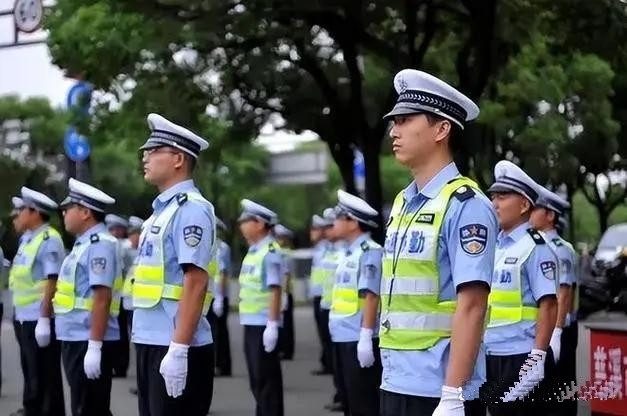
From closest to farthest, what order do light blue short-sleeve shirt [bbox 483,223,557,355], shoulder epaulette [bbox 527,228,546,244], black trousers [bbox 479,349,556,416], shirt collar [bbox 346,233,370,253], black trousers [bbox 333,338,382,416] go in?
black trousers [bbox 479,349,556,416] → light blue short-sleeve shirt [bbox 483,223,557,355] → shoulder epaulette [bbox 527,228,546,244] → black trousers [bbox 333,338,382,416] → shirt collar [bbox 346,233,370,253]

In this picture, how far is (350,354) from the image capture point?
29.9 ft

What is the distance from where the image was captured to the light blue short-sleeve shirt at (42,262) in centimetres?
936

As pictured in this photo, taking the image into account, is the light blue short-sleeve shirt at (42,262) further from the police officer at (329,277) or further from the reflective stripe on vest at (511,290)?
the reflective stripe on vest at (511,290)

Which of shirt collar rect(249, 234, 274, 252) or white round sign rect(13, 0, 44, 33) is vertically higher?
white round sign rect(13, 0, 44, 33)

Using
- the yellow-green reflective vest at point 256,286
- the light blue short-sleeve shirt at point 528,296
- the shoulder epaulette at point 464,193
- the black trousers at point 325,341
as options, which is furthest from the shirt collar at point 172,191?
the black trousers at point 325,341

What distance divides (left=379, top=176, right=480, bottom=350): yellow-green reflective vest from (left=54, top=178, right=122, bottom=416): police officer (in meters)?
3.34

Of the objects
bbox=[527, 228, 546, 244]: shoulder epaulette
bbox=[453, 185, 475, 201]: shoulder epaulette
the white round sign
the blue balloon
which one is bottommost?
bbox=[453, 185, 475, 201]: shoulder epaulette

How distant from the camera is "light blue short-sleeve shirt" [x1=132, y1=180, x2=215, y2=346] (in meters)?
5.66

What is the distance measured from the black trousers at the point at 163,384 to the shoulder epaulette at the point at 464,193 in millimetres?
1923

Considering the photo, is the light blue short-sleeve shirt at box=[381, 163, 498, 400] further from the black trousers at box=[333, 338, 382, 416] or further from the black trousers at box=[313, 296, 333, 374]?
the black trousers at box=[313, 296, 333, 374]

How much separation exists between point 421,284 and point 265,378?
17.1 ft

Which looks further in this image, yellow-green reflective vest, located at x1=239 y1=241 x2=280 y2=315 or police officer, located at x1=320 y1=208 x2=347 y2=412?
police officer, located at x1=320 y1=208 x2=347 y2=412

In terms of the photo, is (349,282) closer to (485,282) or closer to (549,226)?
(549,226)

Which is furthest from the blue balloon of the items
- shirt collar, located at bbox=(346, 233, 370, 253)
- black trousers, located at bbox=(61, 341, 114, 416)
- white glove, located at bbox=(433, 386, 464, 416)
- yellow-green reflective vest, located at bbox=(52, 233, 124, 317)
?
white glove, located at bbox=(433, 386, 464, 416)
